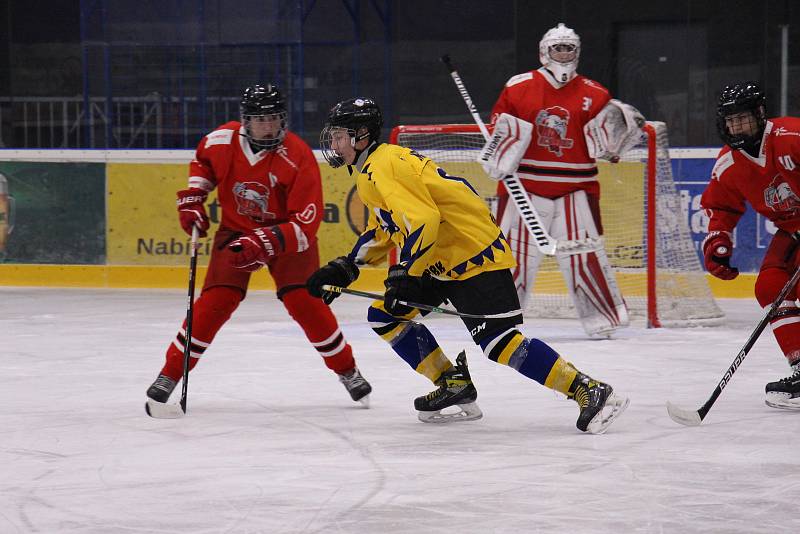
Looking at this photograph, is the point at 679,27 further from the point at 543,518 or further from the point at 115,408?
the point at 543,518

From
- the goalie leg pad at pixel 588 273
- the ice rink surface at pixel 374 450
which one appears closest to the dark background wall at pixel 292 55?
the goalie leg pad at pixel 588 273

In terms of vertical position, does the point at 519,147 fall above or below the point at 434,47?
below

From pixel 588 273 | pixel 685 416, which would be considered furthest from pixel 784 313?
pixel 588 273

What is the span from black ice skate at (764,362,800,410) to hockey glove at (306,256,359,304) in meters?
1.39

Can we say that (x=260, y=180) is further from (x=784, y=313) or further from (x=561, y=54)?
(x=561, y=54)

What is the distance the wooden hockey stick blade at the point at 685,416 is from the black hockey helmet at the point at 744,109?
0.85 metres

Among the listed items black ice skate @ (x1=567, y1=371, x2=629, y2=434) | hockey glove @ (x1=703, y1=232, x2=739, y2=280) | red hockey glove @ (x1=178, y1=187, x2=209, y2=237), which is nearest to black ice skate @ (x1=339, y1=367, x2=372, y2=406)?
red hockey glove @ (x1=178, y1=187, x2=209, y2=237)

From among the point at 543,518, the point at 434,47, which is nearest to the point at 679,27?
the point at 434,47

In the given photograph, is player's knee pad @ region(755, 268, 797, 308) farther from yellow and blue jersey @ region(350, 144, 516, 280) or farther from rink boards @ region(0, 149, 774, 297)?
rink boards @ region(0, 149, 774, 297)

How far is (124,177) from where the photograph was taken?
25.4ft

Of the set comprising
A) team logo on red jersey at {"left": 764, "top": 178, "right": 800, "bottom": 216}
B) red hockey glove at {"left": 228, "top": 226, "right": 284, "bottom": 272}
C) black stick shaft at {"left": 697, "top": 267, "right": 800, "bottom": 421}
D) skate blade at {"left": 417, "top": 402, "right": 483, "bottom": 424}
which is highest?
team logo on red jersey at {"left": 764, "top": 178, "right": 800, "bottom": 216}

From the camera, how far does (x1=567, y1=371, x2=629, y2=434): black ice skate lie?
3.36 m

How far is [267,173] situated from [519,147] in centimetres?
202

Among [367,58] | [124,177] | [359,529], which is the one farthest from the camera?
[367,58]
